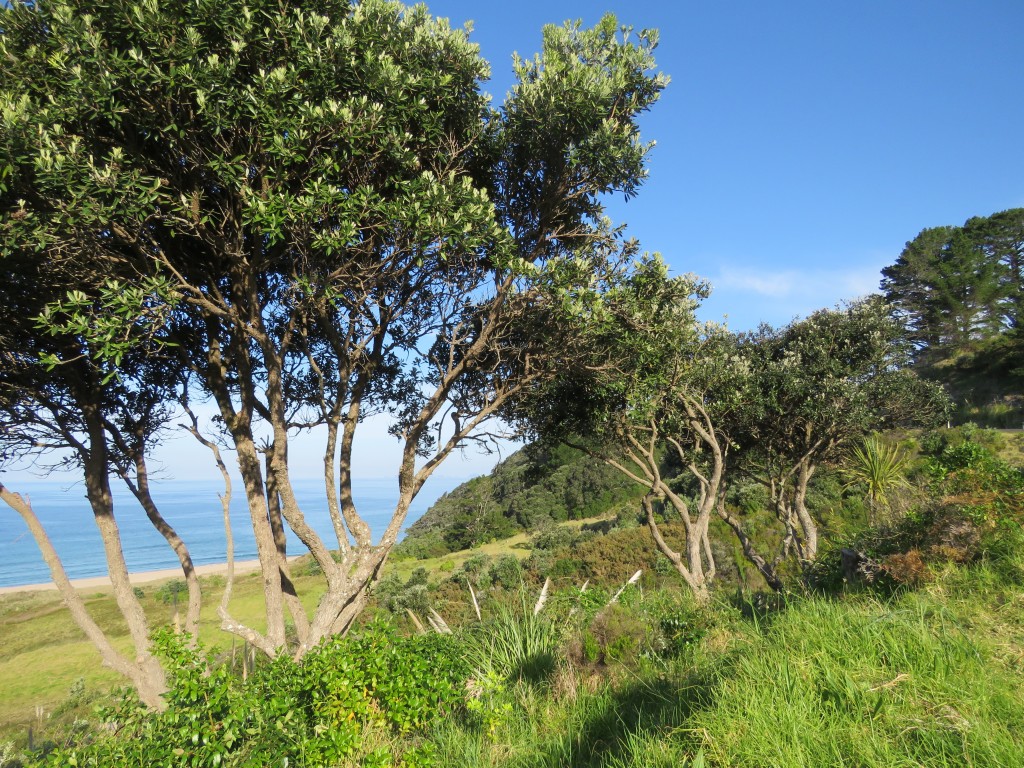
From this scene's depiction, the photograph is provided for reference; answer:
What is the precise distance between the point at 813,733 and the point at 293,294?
759 centimetres

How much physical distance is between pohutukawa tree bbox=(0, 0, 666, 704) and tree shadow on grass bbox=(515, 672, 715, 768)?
4.00 m

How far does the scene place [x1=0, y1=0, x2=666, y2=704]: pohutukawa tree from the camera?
567 cm

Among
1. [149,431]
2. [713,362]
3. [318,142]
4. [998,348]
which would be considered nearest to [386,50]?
[318,142]

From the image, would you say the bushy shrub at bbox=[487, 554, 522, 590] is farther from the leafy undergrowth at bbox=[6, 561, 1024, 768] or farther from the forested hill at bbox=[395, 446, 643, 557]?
the leafy undergrowth at bbox=[6, 561, 1024, 768]

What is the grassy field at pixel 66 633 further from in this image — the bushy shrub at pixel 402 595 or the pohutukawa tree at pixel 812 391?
the pohutukawa tree at pixel 812 391

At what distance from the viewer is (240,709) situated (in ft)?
13.7

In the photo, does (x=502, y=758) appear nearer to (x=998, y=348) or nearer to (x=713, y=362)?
(x=713, y=362)

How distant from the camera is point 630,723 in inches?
165

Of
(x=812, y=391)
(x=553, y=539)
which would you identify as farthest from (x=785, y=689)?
(x=553, y=539)

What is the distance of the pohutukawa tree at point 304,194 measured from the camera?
5.67 m

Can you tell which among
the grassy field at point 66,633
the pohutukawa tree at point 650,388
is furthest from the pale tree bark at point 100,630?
the grassy field at point 66,633

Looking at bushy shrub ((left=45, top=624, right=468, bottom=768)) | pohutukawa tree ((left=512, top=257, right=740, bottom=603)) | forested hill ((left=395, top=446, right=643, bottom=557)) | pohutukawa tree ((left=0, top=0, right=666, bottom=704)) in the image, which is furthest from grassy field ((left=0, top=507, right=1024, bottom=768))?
forested hill ((left=395, top=446, right=643, bottom=557))

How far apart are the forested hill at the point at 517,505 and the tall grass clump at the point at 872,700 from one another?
119 feet

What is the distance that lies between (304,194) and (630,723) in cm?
657
